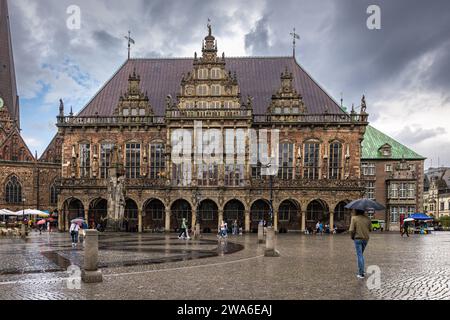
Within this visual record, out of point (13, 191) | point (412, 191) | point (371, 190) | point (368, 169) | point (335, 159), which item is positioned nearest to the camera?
point (335, 159)

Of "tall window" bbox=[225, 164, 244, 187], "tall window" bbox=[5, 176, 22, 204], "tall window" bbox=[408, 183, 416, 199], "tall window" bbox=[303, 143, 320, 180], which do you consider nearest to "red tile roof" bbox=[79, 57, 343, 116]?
"tall window" bbox=[303, 143, 320, 180]

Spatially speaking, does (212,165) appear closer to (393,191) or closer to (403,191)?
(393,191)

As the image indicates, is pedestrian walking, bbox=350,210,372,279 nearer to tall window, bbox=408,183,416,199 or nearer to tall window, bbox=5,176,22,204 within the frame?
tall window, bbox=408,183,416,199

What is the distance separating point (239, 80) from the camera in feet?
179

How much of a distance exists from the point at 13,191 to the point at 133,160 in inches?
960

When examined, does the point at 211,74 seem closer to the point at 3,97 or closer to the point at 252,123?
the point at 252,123

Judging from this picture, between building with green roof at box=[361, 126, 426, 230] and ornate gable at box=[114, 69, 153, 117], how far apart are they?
26138mm

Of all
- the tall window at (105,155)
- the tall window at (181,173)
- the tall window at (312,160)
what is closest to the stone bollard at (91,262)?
the tall window at (181,173)

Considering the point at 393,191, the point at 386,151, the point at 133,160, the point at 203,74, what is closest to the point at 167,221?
the point at 133,160

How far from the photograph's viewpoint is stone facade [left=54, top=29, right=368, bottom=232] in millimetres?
47219

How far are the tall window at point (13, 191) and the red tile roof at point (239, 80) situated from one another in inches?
794

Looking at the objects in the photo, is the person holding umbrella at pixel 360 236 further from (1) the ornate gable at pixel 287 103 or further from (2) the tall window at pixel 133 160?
(2) the tall window at pixel 133 160
